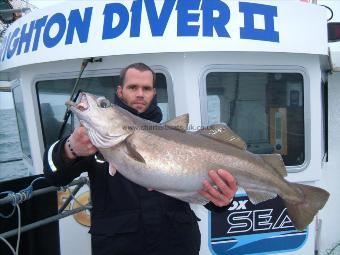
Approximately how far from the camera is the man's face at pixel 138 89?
107 inches

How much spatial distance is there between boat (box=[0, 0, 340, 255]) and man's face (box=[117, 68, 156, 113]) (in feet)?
2.33

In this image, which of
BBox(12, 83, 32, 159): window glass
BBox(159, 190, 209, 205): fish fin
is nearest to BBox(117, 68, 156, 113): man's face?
BBox(159, 190, 209, 205): fish fin

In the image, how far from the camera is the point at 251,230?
12.8ft

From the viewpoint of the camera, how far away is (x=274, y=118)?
394 centimetres

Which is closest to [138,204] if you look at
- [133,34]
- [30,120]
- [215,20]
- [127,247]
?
[127,247]

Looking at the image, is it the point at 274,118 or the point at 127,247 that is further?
the point at 274,118

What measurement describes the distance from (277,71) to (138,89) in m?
1.70

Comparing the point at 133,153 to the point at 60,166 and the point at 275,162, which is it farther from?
the point at 275,162

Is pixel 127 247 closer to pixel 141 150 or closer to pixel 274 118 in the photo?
pixel 141 150

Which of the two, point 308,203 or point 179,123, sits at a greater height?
point 179,123

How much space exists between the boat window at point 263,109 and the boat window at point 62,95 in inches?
17.9

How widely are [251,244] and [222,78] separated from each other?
165cm

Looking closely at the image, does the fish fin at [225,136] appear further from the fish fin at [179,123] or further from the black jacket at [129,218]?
the black jacket at [129,218]

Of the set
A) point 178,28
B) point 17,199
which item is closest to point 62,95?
point 178,28
